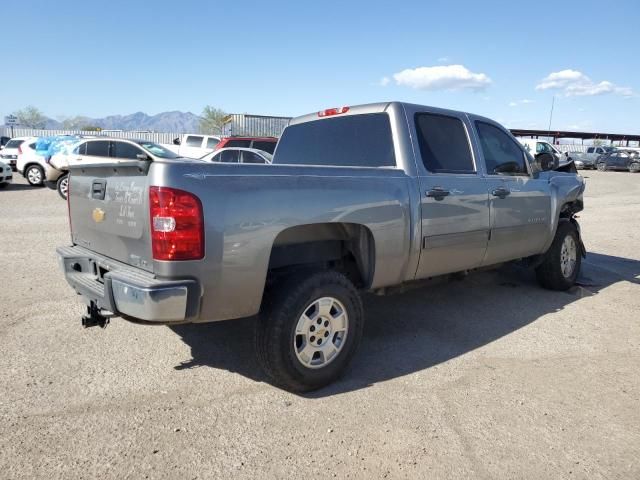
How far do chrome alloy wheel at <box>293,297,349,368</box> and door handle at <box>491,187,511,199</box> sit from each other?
209cm

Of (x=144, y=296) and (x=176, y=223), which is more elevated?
(x=176, y=223)

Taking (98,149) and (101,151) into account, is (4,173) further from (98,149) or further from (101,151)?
(101,151)

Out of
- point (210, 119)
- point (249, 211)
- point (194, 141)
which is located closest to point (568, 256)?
point (249, 211)

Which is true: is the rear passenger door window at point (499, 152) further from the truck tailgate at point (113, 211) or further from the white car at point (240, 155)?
the white car at point (240, 155)

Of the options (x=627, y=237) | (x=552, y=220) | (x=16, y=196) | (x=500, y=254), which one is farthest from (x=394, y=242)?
(x=16, y=196)

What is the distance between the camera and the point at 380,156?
3.98 meters

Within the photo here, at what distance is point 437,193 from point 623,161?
1427 inches

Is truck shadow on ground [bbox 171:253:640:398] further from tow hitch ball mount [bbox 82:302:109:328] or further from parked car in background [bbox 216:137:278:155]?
parked car in background [bbox 216:137:278:155]

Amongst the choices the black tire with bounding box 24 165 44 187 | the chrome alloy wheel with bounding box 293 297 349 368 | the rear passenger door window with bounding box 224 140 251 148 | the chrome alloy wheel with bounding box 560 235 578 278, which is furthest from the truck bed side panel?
the black tire with bounding box 24 165 44 187

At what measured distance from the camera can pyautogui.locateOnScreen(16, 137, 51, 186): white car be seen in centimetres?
1608

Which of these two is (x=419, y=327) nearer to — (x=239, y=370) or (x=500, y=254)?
(x=500, y=254)

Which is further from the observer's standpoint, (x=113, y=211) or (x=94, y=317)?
(x=94, y=317)

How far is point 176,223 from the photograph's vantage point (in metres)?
2.59

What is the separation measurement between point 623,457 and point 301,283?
6.76 ft
